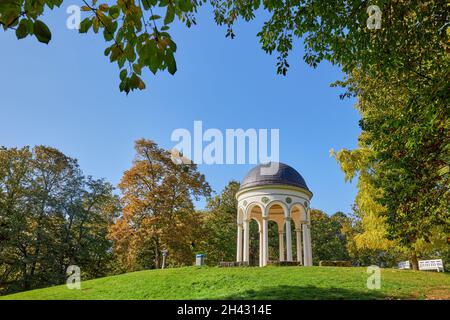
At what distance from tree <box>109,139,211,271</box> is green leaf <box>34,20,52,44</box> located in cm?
2138

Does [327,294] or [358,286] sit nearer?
[327,294]

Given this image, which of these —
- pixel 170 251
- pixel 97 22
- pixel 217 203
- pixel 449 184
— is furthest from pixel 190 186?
pixel 97 22

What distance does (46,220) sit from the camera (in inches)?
1109

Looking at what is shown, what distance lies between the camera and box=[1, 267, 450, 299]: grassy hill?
11.0 metres

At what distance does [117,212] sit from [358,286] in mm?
24932

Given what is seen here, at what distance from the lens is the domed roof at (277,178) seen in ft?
75.3

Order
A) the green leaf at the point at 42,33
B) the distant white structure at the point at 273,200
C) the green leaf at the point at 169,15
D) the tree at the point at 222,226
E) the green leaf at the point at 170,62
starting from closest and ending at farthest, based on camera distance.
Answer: the green leaf at the point at 42,33 < the green leaf at the point at 170,62 < the green leaf at the point at 169,15 < the distant white structure at the point at 273,200 < the tree at the point at 222,226

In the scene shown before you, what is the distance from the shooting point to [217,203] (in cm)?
3816

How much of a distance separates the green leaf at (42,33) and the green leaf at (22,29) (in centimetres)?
16

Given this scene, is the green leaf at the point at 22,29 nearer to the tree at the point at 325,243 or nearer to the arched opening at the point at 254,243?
the arched opening at the point at 254,243

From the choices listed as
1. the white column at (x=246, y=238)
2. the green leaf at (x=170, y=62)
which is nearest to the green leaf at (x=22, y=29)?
the green leaf at (x=170, y=62)

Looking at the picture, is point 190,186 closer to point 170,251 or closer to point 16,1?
point 170,251

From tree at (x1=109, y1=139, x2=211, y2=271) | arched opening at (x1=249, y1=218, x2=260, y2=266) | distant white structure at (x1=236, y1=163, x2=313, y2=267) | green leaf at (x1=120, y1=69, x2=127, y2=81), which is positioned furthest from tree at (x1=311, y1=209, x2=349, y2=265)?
green leaf at (x1=120, y1=69, x2=127, y2=81)

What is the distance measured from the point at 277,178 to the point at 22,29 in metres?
21.4
